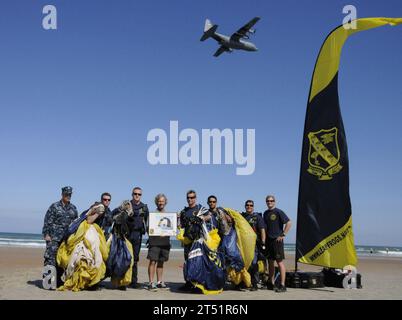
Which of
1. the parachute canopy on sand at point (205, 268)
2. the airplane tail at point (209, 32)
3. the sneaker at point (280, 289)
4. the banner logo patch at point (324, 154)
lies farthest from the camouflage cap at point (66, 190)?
the airplane tail at point (209, 32)

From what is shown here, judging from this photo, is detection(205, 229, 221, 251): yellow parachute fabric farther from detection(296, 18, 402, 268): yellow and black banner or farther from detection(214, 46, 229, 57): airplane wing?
detection(214, 46, 229, 57): airplane wing

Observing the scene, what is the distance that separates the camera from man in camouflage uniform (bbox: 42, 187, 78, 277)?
23.2ft

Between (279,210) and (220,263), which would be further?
(279,210)

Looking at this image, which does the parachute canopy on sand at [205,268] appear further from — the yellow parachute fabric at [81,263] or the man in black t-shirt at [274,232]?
the yellow parachute fabric at [81,263]

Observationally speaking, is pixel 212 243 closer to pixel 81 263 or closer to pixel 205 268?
pixel 205 268

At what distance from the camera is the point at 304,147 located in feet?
26.2

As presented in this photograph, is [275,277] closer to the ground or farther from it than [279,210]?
closer to the ground

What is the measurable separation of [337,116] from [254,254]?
3072 mm

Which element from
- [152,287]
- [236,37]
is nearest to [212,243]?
[152,287]

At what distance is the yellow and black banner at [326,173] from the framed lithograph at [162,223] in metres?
2.49

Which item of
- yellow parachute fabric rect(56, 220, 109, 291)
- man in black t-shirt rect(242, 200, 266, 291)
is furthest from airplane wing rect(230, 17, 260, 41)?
yellow parachute fabric rect(56, 220, 109, 291)

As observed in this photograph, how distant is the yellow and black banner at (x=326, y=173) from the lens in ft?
24.5
